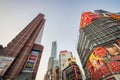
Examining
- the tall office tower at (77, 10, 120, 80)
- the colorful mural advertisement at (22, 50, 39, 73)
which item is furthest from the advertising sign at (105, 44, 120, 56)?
the colorful mural advertisement at (22, 50, 39, 73)

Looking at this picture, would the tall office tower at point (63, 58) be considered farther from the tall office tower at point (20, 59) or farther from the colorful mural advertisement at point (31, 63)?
the colorful mural advertisement at point (31, 63)

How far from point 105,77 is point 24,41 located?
31559mm

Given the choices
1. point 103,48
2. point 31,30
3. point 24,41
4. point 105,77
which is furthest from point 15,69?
point 103,48

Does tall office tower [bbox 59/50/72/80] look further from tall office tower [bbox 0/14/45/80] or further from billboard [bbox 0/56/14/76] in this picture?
billboard [bbox 0/56/14/76]

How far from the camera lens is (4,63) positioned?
2692 cm

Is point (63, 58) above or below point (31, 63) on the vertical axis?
above

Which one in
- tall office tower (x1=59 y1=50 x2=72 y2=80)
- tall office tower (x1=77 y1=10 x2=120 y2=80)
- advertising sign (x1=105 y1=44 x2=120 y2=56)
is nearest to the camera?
tall office tower (x1=77 y1=10 x2=120 y2=80)

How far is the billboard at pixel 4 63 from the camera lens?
2486 cm

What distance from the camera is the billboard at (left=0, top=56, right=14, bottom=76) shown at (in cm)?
2486

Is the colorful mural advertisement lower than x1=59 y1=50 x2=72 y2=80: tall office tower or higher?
lower

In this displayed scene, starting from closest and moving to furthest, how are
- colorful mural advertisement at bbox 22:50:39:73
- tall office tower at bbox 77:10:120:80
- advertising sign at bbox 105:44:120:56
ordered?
colorful mural advertisement at bbox 22:50:39:73
tall office tower at bbox 77:10:120:80
advertising sign at bbox 105:44:120:56

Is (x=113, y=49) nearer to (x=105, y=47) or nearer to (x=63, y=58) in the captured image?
(x=105, y=47)

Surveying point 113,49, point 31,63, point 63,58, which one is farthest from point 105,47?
point 63,58

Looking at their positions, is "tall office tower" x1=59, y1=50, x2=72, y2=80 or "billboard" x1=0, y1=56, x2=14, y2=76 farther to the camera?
"tall office tower" x1=59, y1=50, x2=72, y2=80
